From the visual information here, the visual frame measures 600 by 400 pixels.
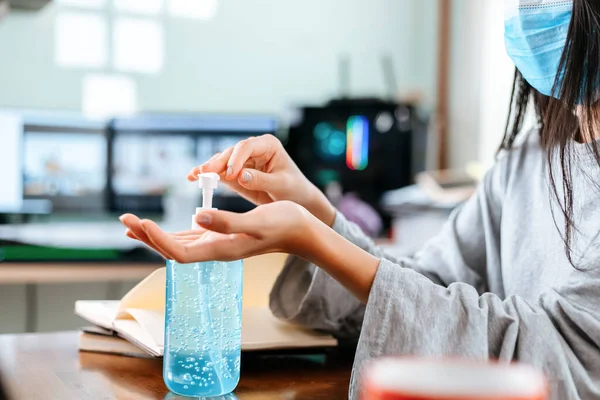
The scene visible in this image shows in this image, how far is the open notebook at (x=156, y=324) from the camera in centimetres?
81

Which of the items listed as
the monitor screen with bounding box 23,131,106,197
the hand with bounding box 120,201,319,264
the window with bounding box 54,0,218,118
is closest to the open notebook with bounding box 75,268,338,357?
the hand with bounding box 120,201,319,264

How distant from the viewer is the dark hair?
0.74 metres

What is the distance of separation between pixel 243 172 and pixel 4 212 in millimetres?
1845

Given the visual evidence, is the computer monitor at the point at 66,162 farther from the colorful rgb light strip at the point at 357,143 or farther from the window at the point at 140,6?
the colorful rgb light strip at the point at 357,143

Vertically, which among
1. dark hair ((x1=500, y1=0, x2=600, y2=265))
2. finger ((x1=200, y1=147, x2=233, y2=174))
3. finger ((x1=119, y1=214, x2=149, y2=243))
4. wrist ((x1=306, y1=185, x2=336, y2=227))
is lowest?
wrist ((x1=306, y1=185, x2=336, y2=227))

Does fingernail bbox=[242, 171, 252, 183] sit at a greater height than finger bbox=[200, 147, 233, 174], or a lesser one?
lesser

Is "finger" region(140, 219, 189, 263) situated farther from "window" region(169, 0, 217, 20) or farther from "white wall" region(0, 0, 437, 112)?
"window" region(169, 0, 217, 20)

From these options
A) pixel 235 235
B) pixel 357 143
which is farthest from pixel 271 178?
pixel 357 143

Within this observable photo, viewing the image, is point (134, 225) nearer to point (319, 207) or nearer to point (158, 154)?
point (319, 207)

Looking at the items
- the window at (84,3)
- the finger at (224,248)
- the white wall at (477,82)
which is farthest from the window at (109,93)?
the finger at (224,248)

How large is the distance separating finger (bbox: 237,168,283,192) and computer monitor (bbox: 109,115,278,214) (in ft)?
5.64

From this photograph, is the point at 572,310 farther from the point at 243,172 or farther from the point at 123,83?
the point at 123,83

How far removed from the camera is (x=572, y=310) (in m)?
0.66

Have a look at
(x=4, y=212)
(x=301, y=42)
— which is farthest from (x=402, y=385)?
(x=301, y=42)
